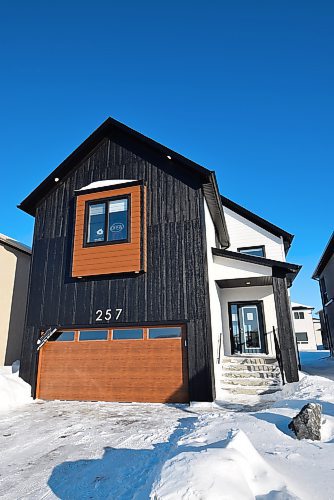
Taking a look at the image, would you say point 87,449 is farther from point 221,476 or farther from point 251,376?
point 251,376

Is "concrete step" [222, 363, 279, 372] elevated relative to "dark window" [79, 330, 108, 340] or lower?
lower

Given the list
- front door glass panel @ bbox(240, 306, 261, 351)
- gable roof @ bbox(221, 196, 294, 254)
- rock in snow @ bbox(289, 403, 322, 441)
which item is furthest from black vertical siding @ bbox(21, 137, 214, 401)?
gable roof @ bbox(221, 196, 294, 254)

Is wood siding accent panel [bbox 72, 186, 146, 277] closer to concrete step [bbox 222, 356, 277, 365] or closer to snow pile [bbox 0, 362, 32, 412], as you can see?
snow pile [bbox 0, 362, 32, 412]

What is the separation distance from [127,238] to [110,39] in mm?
6162

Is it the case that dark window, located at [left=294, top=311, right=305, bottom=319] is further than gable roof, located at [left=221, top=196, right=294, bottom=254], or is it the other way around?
dark window, located at [left=294, top=311, right=305, bottom=319]

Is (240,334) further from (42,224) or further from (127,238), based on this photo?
(42,224)

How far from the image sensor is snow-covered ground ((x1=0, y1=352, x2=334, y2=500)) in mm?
2354

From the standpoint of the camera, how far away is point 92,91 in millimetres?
10055

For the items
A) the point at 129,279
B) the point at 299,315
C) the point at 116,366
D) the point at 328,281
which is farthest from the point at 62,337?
the point at 299,315

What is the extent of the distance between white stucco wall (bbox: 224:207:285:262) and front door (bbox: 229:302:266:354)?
2882mm

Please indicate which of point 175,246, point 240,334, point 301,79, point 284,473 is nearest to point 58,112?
point 175,246

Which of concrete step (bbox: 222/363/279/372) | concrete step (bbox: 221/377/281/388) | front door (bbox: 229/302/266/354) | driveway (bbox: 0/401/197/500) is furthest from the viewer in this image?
front door (bbox: 229/302/266/354)

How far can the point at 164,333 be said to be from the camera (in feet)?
25.1

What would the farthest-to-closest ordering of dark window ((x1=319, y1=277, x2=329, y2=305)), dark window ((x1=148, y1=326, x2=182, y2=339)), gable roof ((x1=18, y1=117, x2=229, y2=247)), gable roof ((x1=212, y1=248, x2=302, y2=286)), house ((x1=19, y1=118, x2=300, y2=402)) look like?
dark window ((x1=319, y1=277, x2=329, y2=305)) < gable roof ((x1=18, y1=117, x2=229, y2=247)) < gable roof ((x1=212, y1=248, x2=302, y2=286)) < dark window ((x1=148, y1=326, x2=182, y2=339)) < house ((x1=19, y1=118, x2=300, y2=402))
